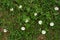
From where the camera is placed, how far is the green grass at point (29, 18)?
401cm

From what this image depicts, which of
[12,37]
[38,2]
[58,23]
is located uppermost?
[38,2]

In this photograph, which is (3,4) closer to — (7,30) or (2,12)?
(2,12)

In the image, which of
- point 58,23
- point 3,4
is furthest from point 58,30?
point 3,4

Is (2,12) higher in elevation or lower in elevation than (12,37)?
higher

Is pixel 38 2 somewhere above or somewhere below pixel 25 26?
above

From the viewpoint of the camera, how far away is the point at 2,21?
420 cm

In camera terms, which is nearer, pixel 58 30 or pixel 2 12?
pixel 58 30

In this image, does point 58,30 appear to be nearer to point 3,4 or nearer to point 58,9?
point 58,9

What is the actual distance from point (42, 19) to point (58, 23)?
0.32m

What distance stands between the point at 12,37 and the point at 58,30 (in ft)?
2.93

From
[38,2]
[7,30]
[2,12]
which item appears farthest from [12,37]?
[38,2]

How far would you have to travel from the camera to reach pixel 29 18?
13.6 feet

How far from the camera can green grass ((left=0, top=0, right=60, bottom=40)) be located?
158 inches

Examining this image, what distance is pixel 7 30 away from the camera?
13.5 feet
